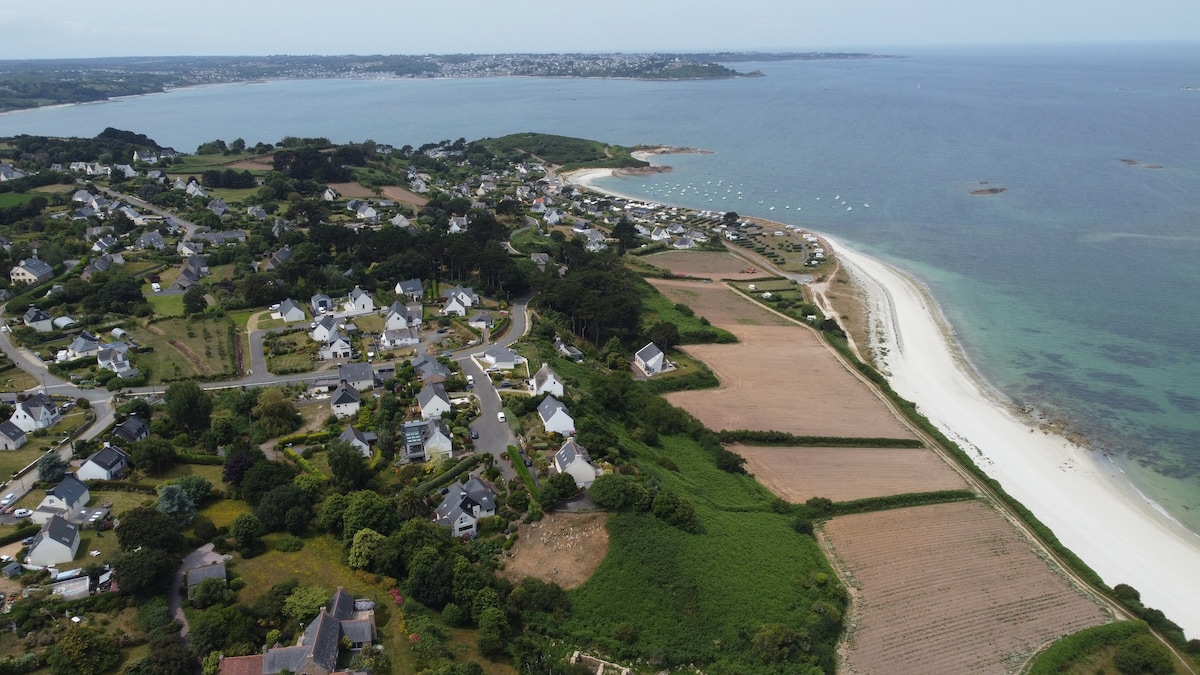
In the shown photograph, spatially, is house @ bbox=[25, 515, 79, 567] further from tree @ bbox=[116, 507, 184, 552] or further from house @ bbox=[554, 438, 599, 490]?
house @ bbox=[554, 438, 599, 490]

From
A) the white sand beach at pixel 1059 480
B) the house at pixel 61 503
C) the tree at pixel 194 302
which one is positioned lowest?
the white sand beach at pixel 1059 480

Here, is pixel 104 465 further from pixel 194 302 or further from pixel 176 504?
pixel 194 302

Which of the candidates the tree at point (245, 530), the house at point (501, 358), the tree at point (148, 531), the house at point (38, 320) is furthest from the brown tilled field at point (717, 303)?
the house at point (38, 320)

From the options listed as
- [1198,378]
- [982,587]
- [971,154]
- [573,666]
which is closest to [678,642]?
[573,666]

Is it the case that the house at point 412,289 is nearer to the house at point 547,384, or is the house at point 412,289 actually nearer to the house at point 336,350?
the house at point 336,350

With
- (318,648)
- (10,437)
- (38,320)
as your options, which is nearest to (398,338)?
(10,437)

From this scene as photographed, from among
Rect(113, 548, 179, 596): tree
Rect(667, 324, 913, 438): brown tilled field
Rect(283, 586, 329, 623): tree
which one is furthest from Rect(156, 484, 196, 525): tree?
Rect(667, 324, 913, 438): brown tilled field

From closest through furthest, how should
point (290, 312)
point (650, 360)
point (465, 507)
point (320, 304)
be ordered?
point (465, 507), point (650, 360), point (290, 312), point (320, 304)
